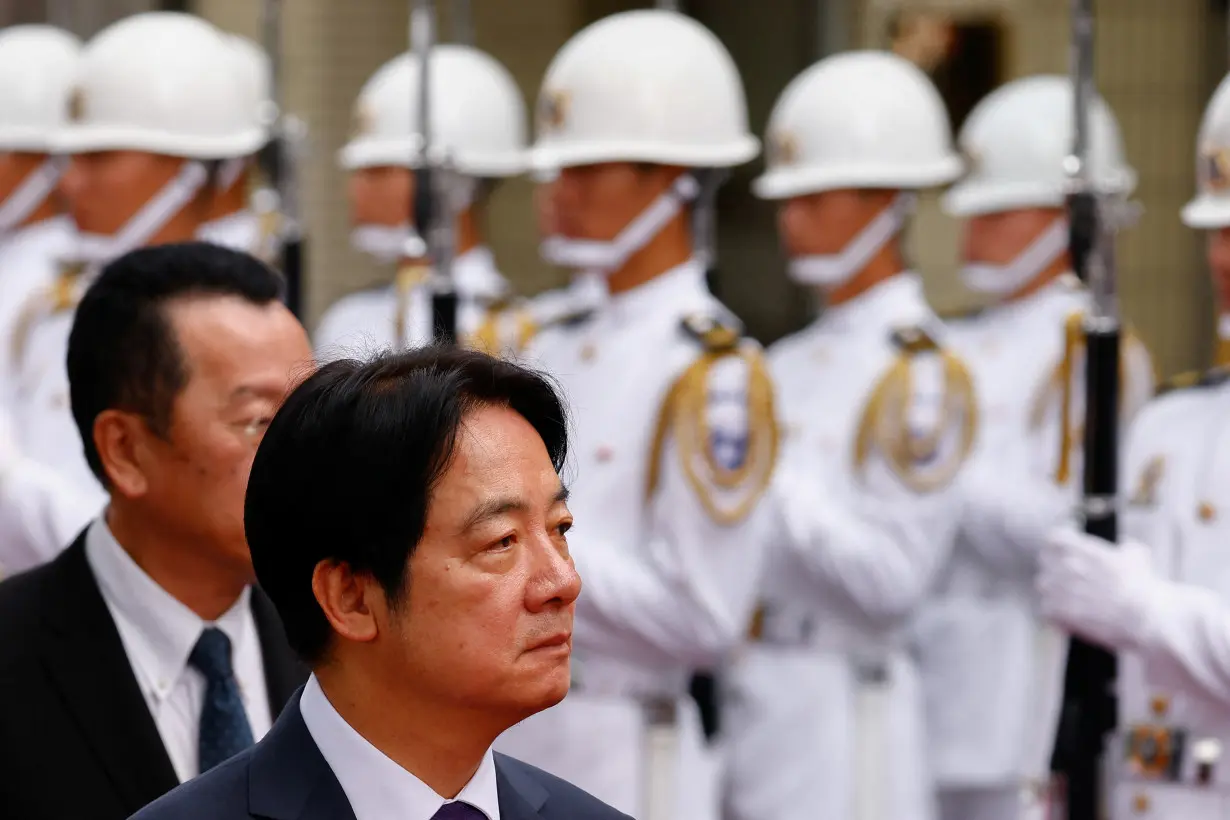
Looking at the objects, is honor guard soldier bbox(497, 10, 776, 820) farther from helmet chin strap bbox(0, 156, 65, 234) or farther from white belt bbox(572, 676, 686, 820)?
helmet chin strap bbox(0, 156, 65, 234)

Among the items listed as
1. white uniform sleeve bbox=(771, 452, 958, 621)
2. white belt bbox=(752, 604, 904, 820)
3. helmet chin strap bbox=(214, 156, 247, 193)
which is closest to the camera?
white uniform sleeve bbox=(771, 452, 958, 621)

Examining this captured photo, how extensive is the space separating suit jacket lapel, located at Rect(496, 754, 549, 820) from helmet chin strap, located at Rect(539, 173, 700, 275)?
105 inches

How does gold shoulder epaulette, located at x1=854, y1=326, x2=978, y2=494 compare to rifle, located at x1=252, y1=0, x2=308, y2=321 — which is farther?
rifle, located at x1=252, y1=0, x2=308, y2=321

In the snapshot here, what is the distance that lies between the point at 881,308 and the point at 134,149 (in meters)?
1.80

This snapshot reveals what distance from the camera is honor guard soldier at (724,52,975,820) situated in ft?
17.1

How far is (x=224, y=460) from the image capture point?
2688 millimetres

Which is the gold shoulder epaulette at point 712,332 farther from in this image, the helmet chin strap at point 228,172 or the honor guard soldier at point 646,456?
the helmet chin strap at point 228,172

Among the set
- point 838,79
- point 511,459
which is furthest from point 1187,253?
point 511,459

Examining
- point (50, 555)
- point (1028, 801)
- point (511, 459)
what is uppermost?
point (511, 459)

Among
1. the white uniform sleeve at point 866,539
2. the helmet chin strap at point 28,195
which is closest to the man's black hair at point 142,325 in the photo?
the white uniform sleeve at point 866,539

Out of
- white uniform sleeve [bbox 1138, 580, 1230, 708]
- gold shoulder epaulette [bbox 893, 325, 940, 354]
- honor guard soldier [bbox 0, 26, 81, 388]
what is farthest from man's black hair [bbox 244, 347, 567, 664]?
honor guard soldier [bbox 0, 26, 81, 388]

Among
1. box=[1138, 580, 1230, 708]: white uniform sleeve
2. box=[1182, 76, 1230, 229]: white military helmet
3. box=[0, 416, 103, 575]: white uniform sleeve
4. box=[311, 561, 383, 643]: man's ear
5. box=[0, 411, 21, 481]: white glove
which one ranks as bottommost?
box=[1138, 580, 1230, 708]: white uniform sleeve

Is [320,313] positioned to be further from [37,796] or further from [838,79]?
[37,796]

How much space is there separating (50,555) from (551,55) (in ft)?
17.6
